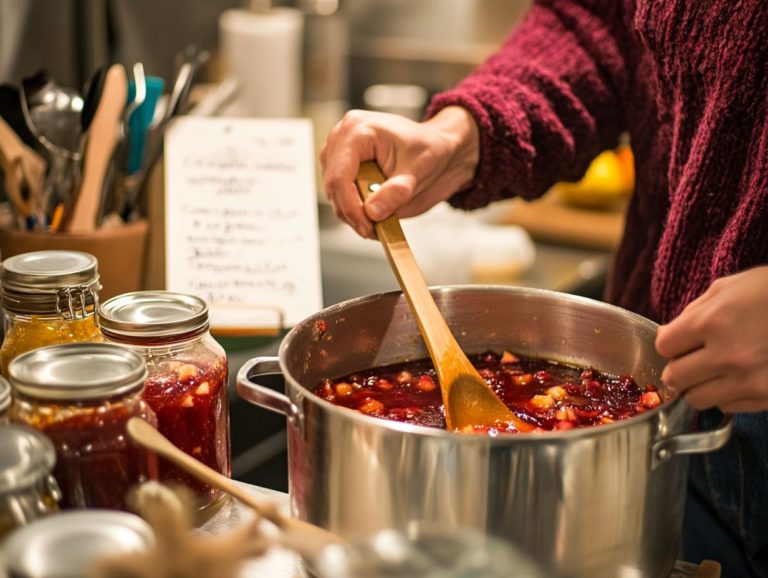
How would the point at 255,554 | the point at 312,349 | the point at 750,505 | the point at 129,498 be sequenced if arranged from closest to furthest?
the point at 255,554, the point at 129,498, the point at 312,349, the point at 750,505

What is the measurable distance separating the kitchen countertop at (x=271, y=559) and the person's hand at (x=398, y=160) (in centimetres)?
36

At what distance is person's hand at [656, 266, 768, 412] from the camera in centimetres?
85

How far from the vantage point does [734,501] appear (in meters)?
1.36

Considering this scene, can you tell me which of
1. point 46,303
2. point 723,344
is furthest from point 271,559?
point 723,344

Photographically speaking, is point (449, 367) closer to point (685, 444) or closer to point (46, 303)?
point (685, 444)

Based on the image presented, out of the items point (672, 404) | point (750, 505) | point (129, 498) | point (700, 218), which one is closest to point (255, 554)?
point (129, 498)

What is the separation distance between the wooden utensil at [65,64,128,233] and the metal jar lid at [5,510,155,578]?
0.85 meters

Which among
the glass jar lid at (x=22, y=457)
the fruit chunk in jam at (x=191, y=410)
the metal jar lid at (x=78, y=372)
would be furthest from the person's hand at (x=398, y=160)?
the glass jar lid at (x=22, y=457)

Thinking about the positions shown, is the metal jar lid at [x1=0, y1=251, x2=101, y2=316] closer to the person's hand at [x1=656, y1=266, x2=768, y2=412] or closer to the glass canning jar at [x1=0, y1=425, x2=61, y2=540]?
the glass canning jar at [x1=0, y1=425, x2=61, y2=540]

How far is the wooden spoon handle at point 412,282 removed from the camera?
3.57 ft

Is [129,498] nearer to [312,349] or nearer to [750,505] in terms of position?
[312,349]

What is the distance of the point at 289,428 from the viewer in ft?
3.01

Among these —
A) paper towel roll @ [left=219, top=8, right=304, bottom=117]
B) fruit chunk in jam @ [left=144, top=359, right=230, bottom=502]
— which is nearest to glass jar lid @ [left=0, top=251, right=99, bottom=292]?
fruit chunk in jam @ [left=144, top=359, right=230, bottom=502]

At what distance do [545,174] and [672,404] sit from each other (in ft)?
2.38
